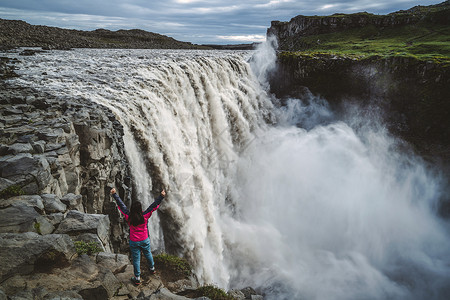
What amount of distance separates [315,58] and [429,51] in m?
17.4

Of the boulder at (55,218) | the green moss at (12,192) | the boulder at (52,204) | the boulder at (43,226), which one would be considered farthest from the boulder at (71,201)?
the boulder at (43,226)

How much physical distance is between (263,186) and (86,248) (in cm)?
2428

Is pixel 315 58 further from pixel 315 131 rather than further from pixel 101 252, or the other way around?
pixel 101 252

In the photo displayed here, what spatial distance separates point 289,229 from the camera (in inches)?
1025

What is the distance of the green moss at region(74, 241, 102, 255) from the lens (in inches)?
288

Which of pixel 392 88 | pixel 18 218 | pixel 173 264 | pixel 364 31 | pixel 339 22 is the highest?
pixel 339 22

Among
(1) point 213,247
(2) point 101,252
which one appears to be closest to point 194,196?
(1) point 213,247

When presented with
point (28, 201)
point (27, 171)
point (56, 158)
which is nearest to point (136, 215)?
point (28, 201)

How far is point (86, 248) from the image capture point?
296 inches

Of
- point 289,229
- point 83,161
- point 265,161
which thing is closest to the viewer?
point 83,161

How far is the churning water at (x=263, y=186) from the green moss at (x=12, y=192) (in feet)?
20.8

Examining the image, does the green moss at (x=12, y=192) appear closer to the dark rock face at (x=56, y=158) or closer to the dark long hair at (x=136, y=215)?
the dark rock face at (x=56, y=158)

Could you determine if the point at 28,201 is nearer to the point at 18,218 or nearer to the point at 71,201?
the point at 18,218

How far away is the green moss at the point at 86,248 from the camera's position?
7321 millimetres
